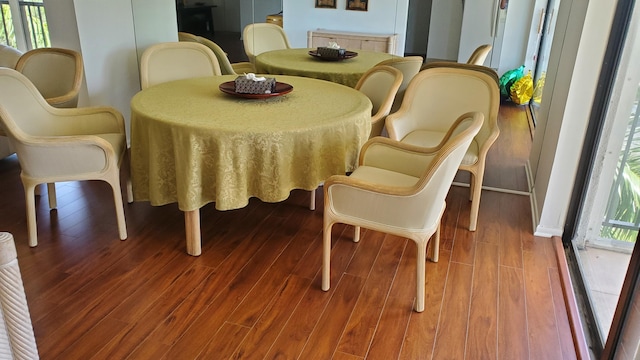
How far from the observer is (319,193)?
136 inches

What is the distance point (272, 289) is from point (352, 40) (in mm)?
2925

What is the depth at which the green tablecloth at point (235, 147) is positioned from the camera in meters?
2.35

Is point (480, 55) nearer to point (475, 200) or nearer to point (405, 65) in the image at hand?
point (405, 65)

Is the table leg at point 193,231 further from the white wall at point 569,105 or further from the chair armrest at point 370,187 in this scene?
the white wall at point 569,105

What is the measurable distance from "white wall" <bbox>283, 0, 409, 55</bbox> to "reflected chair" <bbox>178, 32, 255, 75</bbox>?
0.51m

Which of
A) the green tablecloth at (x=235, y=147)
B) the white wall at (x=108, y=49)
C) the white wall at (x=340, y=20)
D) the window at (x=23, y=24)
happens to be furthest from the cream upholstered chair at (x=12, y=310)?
the window at (x=23, y=24)

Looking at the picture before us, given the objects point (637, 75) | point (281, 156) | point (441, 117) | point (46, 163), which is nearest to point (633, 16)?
point (637, 75)

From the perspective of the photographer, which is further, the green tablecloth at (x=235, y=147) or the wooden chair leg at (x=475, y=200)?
the wooden chair leg at (x=475, y=200)

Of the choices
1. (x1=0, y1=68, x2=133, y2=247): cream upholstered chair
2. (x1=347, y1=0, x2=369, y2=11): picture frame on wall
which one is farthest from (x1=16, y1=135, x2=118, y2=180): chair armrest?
(x1=347, y1=0, x2=369, y2=11): picture frame on wall

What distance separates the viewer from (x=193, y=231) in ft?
8.39

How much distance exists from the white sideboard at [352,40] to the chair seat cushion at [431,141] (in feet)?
4.96

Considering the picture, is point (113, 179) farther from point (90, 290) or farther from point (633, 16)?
point (633, 16)

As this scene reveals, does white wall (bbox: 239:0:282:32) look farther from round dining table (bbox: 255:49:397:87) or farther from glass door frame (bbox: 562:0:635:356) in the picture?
glass door frame (bbox: 562:0:635:356)

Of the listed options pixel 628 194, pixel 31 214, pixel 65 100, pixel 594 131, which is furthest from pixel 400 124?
pixel 65 100
